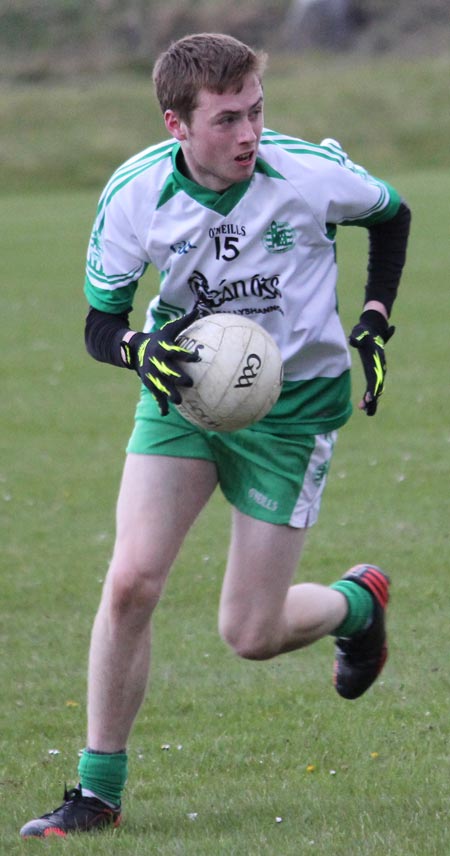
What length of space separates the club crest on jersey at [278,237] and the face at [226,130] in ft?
0.68

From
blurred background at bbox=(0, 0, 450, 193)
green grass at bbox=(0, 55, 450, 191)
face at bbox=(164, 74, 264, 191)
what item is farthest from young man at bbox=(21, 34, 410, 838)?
blurred background at bbox=(0, 0, 450, 193)

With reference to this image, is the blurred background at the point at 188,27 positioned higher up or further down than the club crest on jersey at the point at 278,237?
higher up

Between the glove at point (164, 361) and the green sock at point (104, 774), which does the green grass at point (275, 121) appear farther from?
the green sock at point (104, 774)

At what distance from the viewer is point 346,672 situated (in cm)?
559

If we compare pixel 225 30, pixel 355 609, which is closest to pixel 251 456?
pixel 355 609

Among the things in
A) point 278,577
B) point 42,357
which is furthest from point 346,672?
point 42,357

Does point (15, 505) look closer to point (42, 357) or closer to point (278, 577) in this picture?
point (278, 577)

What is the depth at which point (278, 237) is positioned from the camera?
4.88 metres

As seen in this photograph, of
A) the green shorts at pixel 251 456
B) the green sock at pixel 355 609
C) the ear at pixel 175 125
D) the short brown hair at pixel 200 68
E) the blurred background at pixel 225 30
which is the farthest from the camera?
the blurred background at pixel 225 30

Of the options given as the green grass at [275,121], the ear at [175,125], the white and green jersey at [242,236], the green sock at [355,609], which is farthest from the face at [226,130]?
the green grass at [275,121]

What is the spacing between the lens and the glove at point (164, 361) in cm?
452

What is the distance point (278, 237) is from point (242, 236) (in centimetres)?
14

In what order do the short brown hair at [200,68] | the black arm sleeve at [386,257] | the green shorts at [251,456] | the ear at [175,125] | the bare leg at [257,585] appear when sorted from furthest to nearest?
1. the black arm sleeve at [386,257]
2. the bare leg at [257,585]
3. the green shorts at [251,456]
4. the ear at [175,125]
5. the short brown hair at [200,68]

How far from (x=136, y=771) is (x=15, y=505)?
4.46 m
